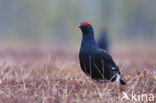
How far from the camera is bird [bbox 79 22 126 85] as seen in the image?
588cm

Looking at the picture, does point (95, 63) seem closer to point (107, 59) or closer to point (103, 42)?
point (107, 59)

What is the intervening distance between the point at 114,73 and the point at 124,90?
3.52 ft

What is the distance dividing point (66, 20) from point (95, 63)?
38.5 m

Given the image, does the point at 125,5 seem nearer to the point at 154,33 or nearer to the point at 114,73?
the point at 154,33

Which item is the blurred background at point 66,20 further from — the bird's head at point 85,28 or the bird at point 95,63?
the bird at point 95,63

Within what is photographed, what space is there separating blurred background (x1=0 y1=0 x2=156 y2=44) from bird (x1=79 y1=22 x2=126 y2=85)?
32.7 metres

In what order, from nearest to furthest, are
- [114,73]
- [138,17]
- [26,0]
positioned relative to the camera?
[114,73] < [26,0] < [138,17]

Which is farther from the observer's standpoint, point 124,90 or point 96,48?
point 96,48

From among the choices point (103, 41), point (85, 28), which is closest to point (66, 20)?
point (103, 41)

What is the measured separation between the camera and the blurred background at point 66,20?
44.1 meters

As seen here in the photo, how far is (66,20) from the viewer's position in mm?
44219

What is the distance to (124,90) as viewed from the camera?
5125mm

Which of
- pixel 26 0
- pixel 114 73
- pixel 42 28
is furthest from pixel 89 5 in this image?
pixel 114 73

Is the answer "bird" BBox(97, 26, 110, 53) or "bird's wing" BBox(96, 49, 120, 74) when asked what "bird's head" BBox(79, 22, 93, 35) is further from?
"bird" BBox(97, 26, 110, 53)
